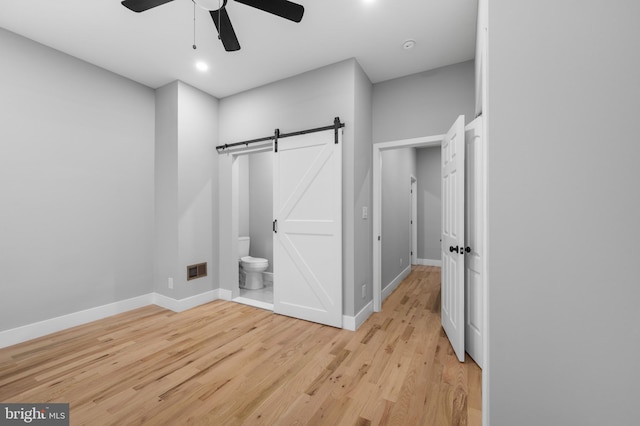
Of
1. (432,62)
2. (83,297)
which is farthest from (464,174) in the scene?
(83,297)

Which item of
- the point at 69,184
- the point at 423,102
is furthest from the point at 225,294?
the point at 423,102

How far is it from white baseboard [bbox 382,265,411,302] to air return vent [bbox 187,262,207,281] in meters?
2.60

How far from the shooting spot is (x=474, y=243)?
2.24 m

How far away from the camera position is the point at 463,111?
290 centimetres

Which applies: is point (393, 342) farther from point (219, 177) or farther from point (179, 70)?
point (179, 70)

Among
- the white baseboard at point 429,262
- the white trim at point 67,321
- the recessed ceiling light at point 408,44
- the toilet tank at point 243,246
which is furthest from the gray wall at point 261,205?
the white baseboard at point 429,262

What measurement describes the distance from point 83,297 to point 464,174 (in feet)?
14.0

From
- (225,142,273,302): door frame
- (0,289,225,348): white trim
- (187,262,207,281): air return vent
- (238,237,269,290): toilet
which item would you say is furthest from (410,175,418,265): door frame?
(187,262,207,281): air return vent

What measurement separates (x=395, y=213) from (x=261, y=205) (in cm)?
250

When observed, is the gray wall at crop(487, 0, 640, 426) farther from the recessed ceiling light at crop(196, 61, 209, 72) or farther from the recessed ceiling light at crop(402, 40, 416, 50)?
the recessed ceiling light at crop(196, 61, 209, 72)

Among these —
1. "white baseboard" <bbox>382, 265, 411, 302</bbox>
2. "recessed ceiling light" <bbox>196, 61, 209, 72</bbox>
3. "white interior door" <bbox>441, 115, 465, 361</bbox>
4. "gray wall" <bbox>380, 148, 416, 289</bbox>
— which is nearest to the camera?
"white interior door" <bbox>441, 115, 465, 361</bbox>

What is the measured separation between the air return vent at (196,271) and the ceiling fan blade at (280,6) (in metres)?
3.04

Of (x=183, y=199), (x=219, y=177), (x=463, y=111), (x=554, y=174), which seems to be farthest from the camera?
(x=219, y=177)

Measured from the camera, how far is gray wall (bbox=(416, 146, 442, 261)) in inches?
244
